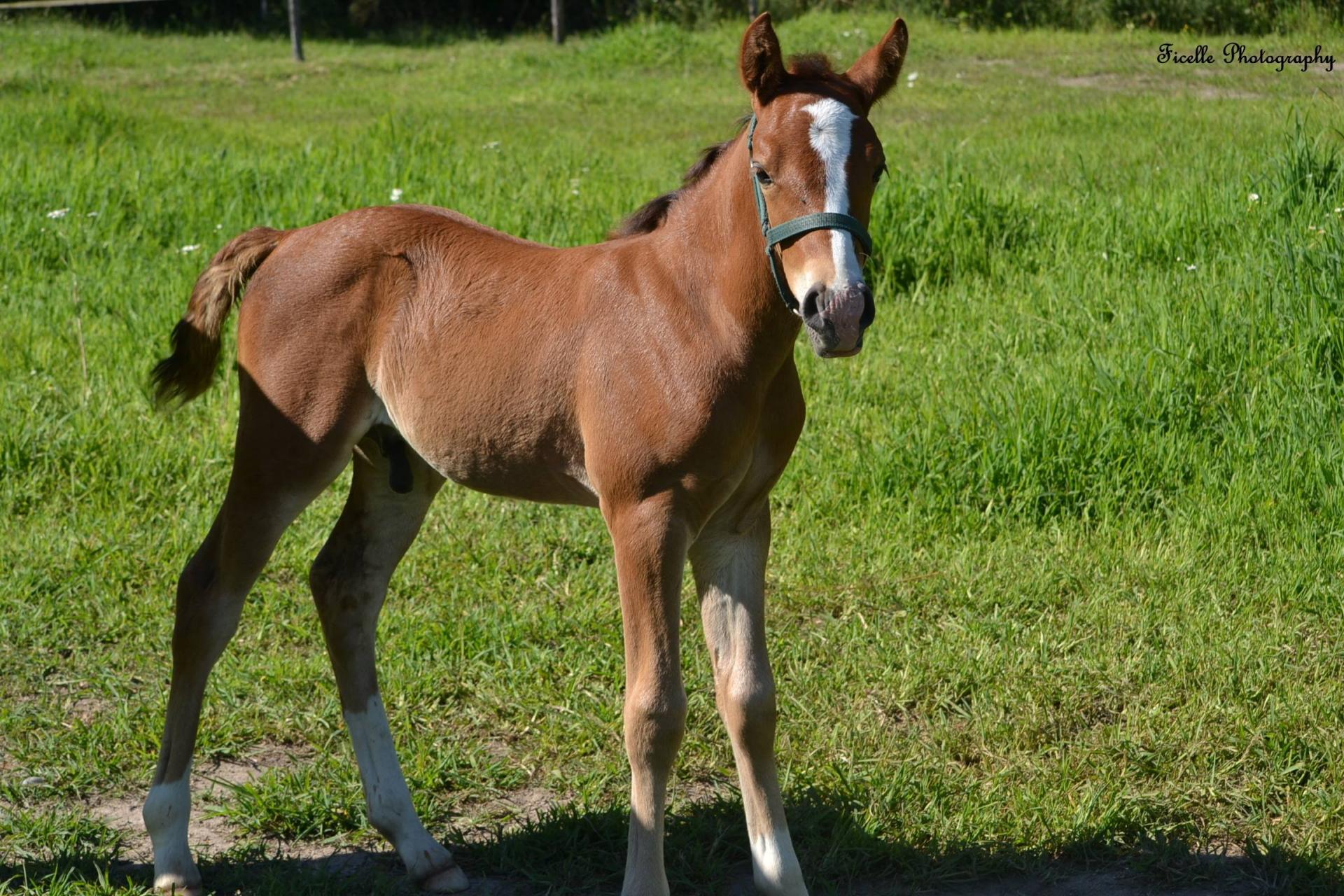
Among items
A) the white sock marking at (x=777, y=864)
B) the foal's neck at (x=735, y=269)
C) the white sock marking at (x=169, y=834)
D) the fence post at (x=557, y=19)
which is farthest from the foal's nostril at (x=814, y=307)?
the fence post at (x=557, y=19)

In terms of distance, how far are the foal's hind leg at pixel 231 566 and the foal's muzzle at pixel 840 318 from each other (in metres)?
1.35

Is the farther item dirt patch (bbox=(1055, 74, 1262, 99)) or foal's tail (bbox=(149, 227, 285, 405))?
dirt patch (bbox=(1055, 74, 1262, 99))

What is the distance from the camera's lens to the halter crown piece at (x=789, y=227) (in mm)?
2455

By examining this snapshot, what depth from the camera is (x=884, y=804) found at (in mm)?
3412

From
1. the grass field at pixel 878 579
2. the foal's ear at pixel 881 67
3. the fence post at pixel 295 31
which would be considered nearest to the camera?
the foal's ear at pixel 881 67

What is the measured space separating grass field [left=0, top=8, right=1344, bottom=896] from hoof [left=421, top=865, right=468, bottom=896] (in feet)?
0.45

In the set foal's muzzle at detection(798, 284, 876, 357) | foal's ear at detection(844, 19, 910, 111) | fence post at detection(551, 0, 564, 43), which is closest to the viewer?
foal's muzzle at detection(798, 284, 876, 357)

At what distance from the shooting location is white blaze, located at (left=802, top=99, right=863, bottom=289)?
2.48 m

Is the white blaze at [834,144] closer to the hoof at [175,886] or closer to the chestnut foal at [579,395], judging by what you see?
the chestnut foal at [579,395]

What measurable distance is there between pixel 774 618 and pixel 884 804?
3.48 ft

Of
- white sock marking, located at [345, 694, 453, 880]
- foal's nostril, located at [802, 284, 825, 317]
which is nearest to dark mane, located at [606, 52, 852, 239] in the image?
foal's nostril, located at [802, 284, 825, 317]

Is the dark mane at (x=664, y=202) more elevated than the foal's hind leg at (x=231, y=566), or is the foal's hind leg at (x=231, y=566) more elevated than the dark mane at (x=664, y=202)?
the dark mane at (x=664, y=202)

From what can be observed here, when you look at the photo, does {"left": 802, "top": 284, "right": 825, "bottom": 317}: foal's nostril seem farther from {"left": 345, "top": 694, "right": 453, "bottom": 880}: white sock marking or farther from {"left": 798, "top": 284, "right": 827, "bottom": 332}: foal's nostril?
{"left": 345, "top": 694, "right": 453, "bottom": 880}: white sock marking

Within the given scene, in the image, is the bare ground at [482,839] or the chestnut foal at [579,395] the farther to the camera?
the bare ground at [482,839]
